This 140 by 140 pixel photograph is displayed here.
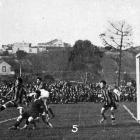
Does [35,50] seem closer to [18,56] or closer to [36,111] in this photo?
[18,56]

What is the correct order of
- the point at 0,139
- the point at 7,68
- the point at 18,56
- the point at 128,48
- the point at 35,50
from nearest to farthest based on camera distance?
1. the point at 0,139
2. the point at 128,48
3. the point at 7,68
4. the point at 18,56
5. the point at 35,50

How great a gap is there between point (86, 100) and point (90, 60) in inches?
1625

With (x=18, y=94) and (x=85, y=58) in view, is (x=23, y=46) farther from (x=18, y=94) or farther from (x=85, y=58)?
(x=18, y=94)

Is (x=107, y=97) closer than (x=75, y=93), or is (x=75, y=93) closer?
(x=107, y=97)

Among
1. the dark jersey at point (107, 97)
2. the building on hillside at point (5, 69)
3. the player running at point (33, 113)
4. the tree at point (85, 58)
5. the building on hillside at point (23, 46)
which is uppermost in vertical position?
the building on hillside at point (23, 46)

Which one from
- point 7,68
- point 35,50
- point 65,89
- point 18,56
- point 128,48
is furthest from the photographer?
point 35,50

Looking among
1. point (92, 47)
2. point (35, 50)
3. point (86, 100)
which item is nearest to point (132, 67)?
point (92, 47)

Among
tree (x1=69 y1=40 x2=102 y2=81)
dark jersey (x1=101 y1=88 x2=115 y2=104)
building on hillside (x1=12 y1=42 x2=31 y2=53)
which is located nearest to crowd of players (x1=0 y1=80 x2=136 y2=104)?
dark jersey (x1=101 y1=88 x2=115 y2=104)

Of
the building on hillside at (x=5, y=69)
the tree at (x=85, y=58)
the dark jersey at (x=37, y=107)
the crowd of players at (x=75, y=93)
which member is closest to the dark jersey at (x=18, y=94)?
the dark jersey at (x=37, y=107)

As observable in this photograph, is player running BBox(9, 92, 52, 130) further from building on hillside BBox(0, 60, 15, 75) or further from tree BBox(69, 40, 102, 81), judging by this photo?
tree BBox(69, 40, 102, 81)

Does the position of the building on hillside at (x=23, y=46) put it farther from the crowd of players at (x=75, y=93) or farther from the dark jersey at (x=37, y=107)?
the dark jersey at (x=37, y=107)

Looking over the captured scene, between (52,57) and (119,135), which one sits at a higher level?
(52,57)

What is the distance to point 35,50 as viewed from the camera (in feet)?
513

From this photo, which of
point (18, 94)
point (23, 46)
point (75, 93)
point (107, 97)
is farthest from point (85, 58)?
point (18, 94)
